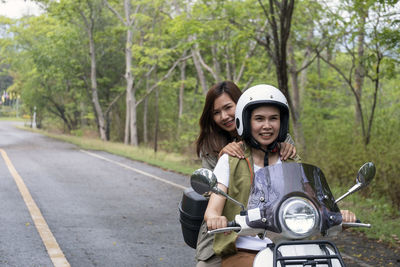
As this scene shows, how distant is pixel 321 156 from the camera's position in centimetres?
1241

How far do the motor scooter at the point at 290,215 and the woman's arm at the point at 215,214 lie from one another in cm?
10

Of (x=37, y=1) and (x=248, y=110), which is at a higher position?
(x=37, y=1)

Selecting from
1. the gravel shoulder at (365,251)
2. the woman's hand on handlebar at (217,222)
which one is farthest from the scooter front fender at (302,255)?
the gravel shoulder at (365,251)

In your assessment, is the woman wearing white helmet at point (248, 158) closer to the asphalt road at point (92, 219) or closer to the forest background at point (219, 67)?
the asphalt road at point (92, 219)

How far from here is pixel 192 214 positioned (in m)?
3.62

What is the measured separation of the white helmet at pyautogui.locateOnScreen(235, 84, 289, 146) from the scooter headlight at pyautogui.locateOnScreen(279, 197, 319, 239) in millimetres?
692

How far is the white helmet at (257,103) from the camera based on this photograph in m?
2.90

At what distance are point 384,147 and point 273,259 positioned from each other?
348 inches

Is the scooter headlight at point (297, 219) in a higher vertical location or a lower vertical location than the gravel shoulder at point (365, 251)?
higher

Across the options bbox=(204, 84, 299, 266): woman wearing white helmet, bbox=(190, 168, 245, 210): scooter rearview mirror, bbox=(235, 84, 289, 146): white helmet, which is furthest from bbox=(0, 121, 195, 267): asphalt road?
bbox=(190, 168, 245, 210): scooter rearview mirror

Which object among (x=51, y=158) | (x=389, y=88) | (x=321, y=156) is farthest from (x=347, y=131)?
(x=389, y=88)

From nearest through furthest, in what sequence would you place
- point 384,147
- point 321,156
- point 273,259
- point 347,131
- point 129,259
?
point 273,259 < point 129,259 < point 384,147 < point 321,156 < point 347,131

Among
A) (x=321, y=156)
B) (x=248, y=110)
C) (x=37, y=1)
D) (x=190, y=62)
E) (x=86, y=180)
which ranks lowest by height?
(x=86, y=180)

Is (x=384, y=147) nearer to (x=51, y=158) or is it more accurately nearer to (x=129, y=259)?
(x=129, y=259)
